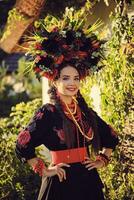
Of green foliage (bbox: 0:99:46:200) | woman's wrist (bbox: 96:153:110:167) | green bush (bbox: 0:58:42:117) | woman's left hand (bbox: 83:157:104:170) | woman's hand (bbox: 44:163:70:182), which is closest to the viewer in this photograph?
woman's hand (bbox: 44:163:70:182)

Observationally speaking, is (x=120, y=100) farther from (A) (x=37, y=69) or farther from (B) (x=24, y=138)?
(B) (x=24, y=138)

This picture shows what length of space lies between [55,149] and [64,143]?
83mm

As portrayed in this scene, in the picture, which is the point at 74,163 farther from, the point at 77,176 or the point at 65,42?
the point at 65,42

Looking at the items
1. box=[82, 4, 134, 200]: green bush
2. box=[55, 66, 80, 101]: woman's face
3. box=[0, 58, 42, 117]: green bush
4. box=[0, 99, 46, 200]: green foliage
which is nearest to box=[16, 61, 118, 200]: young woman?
box=[55, 66, 80, 101]: woman's face

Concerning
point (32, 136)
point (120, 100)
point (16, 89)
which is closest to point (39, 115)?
point (32, 136)

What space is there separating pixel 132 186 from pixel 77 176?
1.20m

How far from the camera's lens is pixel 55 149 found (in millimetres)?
4027

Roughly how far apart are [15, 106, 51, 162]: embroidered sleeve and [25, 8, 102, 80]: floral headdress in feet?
1.14

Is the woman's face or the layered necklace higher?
the woman's face

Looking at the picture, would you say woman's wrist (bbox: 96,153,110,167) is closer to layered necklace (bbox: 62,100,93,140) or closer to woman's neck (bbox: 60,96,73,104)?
layered necklace (bbox: 62,100,93,140)

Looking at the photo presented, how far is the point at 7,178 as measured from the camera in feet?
20.3

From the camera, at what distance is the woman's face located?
13.3 ft

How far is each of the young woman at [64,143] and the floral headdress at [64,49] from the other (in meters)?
0.07

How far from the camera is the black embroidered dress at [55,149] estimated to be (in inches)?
157
